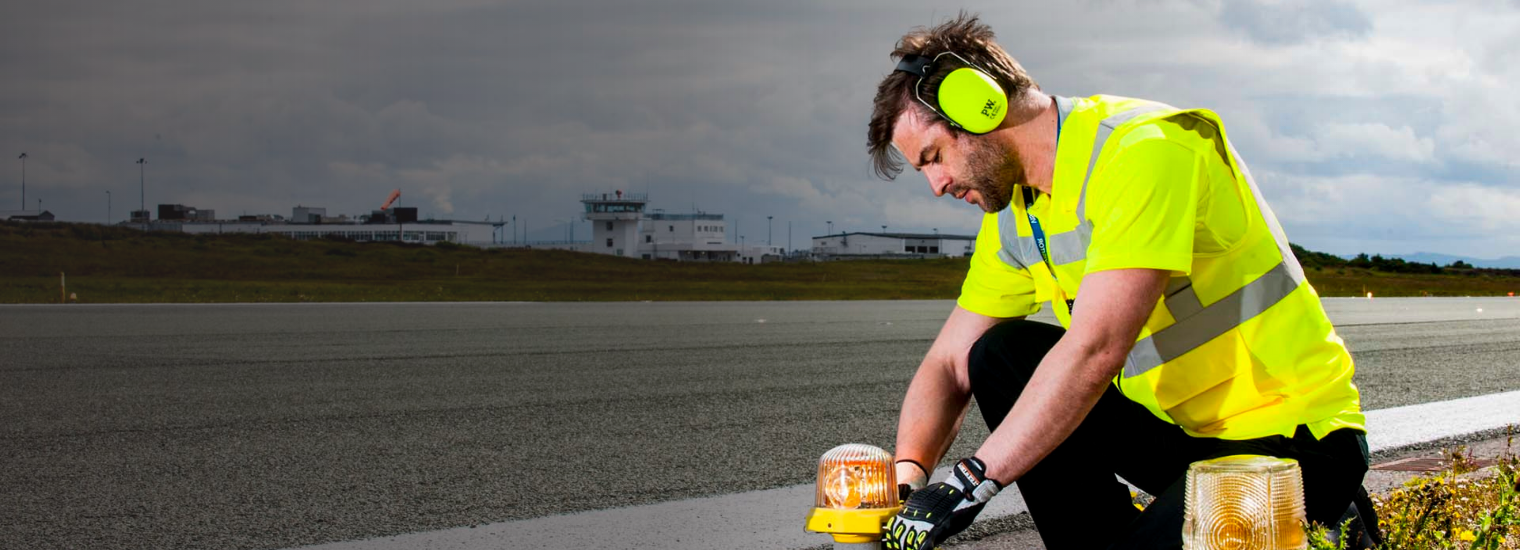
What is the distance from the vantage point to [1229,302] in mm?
2441

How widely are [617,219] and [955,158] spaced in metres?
133

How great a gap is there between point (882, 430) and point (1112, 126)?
4345mm

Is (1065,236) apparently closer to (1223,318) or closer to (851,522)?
(1223,318)

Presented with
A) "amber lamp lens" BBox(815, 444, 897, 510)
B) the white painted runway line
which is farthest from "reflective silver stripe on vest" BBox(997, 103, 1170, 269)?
the white painted runway line

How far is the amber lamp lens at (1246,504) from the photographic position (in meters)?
1.73

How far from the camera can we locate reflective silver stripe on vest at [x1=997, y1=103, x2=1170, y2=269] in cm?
236

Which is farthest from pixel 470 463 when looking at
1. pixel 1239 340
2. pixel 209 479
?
pixel 1239 340

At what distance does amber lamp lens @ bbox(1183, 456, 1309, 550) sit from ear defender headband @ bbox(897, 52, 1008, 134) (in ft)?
2.87

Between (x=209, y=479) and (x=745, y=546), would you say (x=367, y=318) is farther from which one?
(x=745, y=546)

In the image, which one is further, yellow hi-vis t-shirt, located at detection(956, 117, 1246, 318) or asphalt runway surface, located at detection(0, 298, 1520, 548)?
A: asphalt runway surface, located at detection(0, 298, 1520, 548)

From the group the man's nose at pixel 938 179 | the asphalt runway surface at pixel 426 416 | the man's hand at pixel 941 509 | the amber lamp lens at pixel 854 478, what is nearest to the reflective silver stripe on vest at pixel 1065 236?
the man's nose at pixel 938 179

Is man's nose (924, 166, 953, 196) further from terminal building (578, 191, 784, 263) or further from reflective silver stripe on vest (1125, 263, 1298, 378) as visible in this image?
terminal building (578, 191, 784, 263)

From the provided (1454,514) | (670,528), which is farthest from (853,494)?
(1454,514)

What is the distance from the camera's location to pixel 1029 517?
414 centimetres
